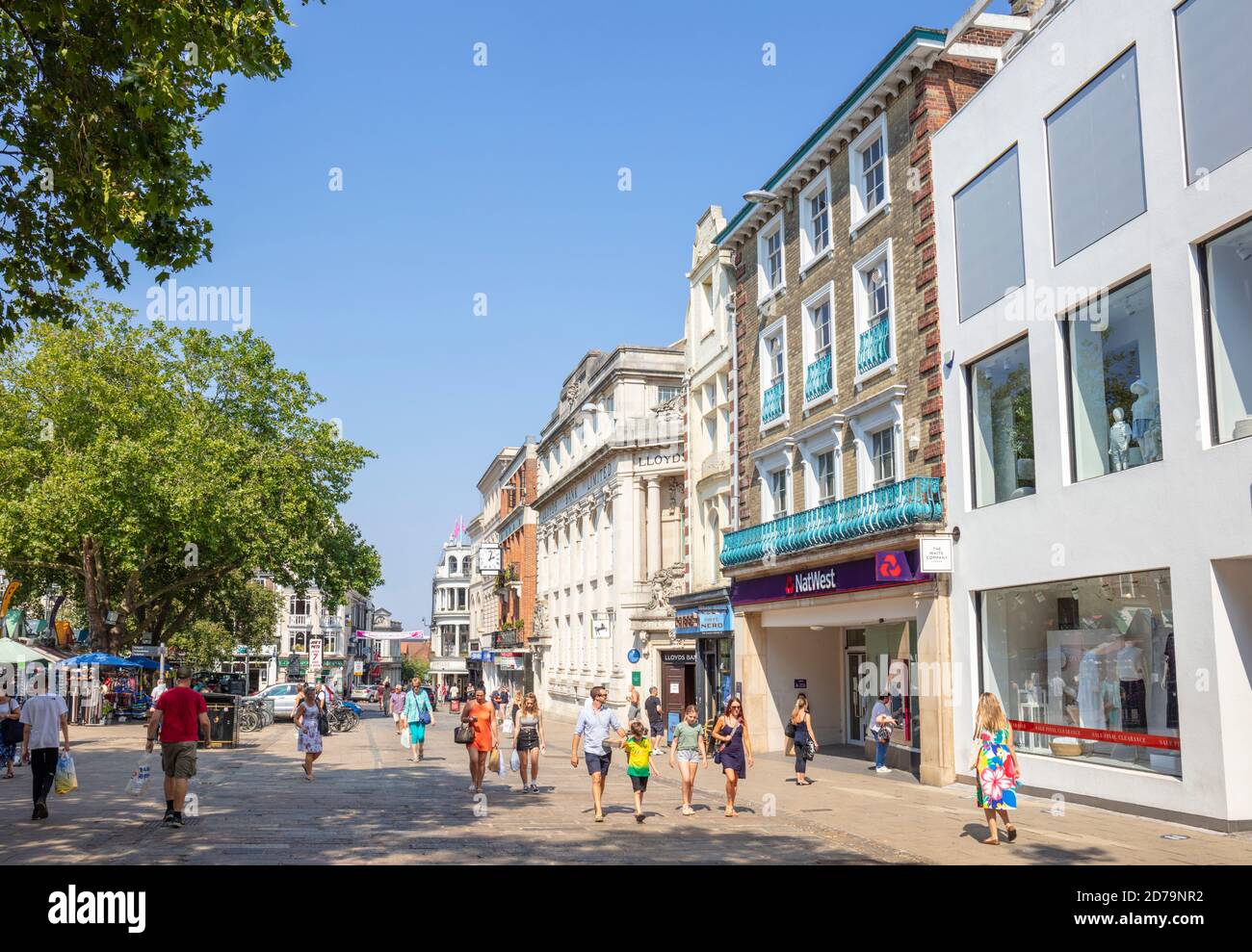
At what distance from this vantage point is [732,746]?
53.0ft

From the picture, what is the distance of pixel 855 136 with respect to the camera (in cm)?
2373

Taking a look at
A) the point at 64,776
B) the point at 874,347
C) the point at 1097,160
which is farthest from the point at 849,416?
the point at 64,776

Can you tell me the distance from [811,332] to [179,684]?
54.2ft

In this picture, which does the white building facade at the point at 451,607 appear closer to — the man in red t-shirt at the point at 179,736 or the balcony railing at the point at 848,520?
the balcony railing at the point at 848,520

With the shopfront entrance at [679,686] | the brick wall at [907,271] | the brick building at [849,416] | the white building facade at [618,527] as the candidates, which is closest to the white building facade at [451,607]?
the white building facade at [618,527]

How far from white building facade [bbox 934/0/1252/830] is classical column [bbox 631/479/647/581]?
25.8 m

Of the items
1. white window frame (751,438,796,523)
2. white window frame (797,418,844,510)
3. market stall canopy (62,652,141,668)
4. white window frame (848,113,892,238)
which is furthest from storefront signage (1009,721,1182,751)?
market stall canopy (62,652,141,668)

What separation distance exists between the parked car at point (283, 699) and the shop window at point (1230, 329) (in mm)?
38200

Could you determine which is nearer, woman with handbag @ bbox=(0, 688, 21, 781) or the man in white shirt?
the man in white shirt

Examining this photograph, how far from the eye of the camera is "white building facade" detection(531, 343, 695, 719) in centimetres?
4200

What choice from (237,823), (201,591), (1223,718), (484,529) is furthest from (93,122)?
(484,529)

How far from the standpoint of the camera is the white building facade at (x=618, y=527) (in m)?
42.0

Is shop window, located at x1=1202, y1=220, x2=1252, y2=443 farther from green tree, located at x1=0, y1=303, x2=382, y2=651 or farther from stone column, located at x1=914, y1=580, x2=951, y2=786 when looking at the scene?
green tree, located at x1=0, y1=303, x2=382, y2=651
